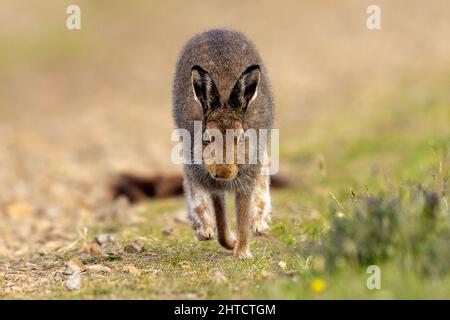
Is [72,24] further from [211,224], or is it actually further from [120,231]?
[211,224]

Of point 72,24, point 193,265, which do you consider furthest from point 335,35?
point 193,265

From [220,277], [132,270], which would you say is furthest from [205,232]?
[220,277]

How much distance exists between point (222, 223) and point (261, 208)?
26.1 inches

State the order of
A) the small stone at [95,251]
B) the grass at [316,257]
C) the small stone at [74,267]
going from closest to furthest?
the grass at [316,257] < the small stone at [74,267] < the small stone at [95,251]

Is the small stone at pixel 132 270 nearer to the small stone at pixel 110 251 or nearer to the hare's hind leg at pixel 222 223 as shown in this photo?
the small stone at pixel 110 251

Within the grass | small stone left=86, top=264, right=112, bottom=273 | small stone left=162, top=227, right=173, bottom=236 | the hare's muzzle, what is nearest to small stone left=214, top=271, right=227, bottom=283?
the grass

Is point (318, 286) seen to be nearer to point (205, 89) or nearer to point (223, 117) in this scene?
point (223, 117)

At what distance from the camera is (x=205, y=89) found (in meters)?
8.40

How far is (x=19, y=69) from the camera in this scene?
83.7ft

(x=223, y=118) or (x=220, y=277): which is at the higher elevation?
(x=223, y=118)

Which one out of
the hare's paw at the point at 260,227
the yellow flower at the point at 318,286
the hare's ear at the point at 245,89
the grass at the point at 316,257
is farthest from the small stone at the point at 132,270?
the hare's paw at the point at 260,227

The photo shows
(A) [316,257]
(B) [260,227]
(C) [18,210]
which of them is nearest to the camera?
(A) [316,257]

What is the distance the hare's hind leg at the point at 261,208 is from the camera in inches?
388

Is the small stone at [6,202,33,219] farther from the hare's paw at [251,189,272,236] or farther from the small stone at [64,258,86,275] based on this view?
the small stone at [64,258,86,275]
